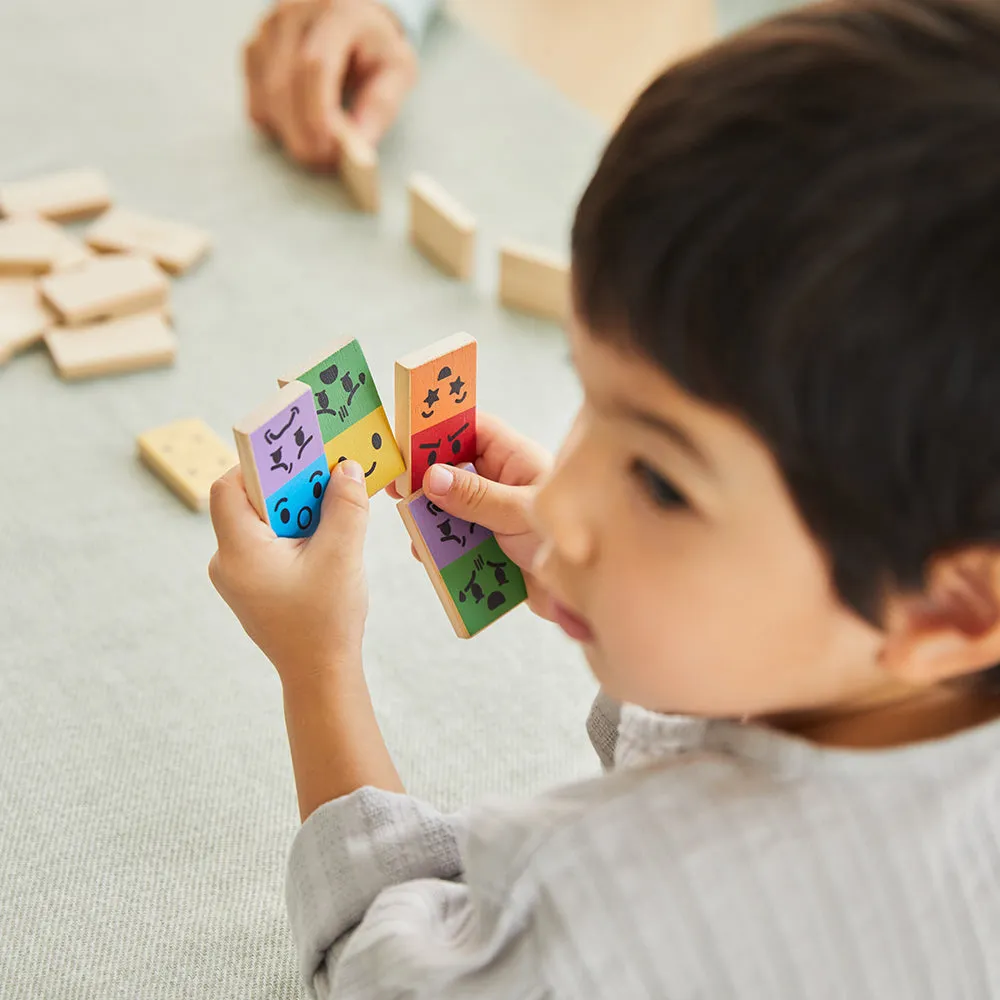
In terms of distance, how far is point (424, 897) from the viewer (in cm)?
57

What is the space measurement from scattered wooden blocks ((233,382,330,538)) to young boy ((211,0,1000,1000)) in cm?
16

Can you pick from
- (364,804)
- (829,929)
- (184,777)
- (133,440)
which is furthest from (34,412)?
(829,929)

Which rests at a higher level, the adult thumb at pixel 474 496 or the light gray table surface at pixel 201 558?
the adult thumb at pixel 474 496

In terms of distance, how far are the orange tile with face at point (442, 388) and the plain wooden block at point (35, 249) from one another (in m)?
0.68

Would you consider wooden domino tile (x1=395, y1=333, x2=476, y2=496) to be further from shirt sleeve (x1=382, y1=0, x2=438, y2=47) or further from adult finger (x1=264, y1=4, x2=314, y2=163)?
shirt sleeve (x1=382, y1=0, x2=438, y2=47)

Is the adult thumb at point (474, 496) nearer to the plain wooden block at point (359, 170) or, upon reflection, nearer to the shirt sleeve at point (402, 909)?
the shirt sleeve at point (402, 909)

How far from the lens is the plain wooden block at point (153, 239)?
1.26 m

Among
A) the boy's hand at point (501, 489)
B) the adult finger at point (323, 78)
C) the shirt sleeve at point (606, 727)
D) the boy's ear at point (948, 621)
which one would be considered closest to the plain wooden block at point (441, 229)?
the adult finger at point (323, 78)

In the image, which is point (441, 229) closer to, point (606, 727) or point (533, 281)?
point (533, 281)

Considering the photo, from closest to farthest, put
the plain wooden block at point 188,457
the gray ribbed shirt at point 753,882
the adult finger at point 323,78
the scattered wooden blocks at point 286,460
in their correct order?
the gray ribbed shirt at point 753,882, the scattered wooden blocks at point 286,460, the plain wooden block at point 188,457, the adult finger at point 323,78

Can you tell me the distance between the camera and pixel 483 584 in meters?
0.75

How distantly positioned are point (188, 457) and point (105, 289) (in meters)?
0.25

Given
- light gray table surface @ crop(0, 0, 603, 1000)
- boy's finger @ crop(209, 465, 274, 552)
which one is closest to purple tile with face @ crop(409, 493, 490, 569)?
boy's finger @ crop(209, 465, 274, 552)

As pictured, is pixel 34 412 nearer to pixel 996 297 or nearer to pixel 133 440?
pixel 133 440
